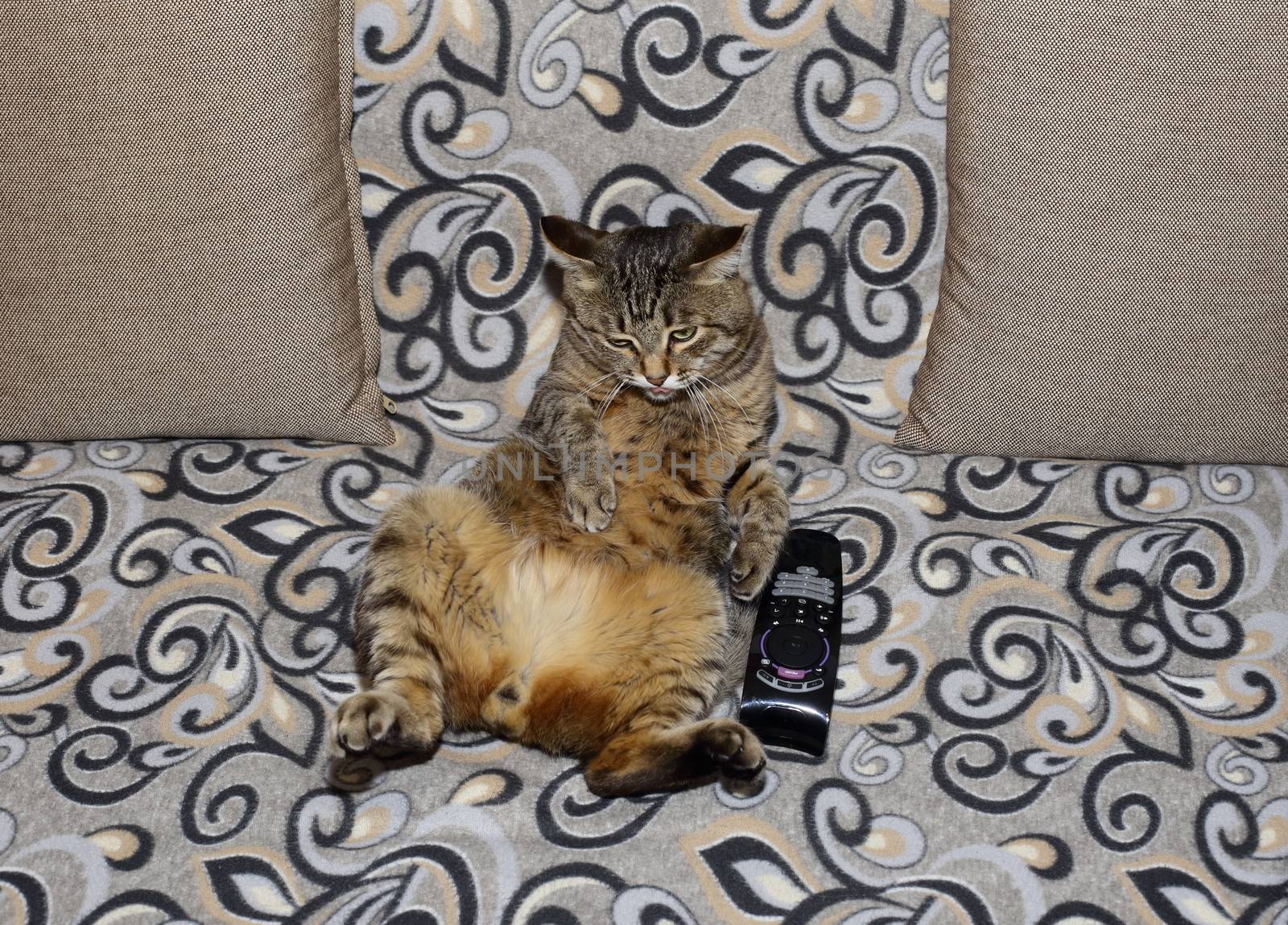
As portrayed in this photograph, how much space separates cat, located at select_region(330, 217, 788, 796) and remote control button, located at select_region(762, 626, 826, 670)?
0.07 meters

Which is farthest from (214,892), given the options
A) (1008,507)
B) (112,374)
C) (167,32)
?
(1008,507)

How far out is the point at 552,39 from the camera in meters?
1.55

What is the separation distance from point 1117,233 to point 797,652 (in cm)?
74

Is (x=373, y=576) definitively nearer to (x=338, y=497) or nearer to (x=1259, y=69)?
(x=338, y=497)

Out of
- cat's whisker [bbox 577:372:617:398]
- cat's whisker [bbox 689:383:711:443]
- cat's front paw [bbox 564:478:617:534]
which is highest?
cat's whisker [bbox 577:372:617:398]

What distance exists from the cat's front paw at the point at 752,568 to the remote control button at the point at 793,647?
11 cm

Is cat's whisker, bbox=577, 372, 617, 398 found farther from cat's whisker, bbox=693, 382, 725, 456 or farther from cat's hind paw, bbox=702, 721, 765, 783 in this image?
cat's hind paw, bbox=702, 721, 765, 783

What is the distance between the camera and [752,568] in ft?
4.75

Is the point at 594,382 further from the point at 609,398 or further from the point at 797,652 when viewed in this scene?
the point at 797,652

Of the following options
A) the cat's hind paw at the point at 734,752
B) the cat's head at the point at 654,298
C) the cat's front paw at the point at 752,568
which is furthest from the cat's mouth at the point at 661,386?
the cat's hind paw at the point at 734,752

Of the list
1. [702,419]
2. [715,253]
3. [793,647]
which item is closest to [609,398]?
[702,419]

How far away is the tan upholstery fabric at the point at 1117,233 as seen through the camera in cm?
134

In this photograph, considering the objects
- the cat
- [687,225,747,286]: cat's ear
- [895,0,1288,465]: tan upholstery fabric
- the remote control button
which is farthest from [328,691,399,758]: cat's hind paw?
[895,0,1288,465]: tan upholstery fabric

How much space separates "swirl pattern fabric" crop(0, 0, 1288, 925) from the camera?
Result: 1.13 m
